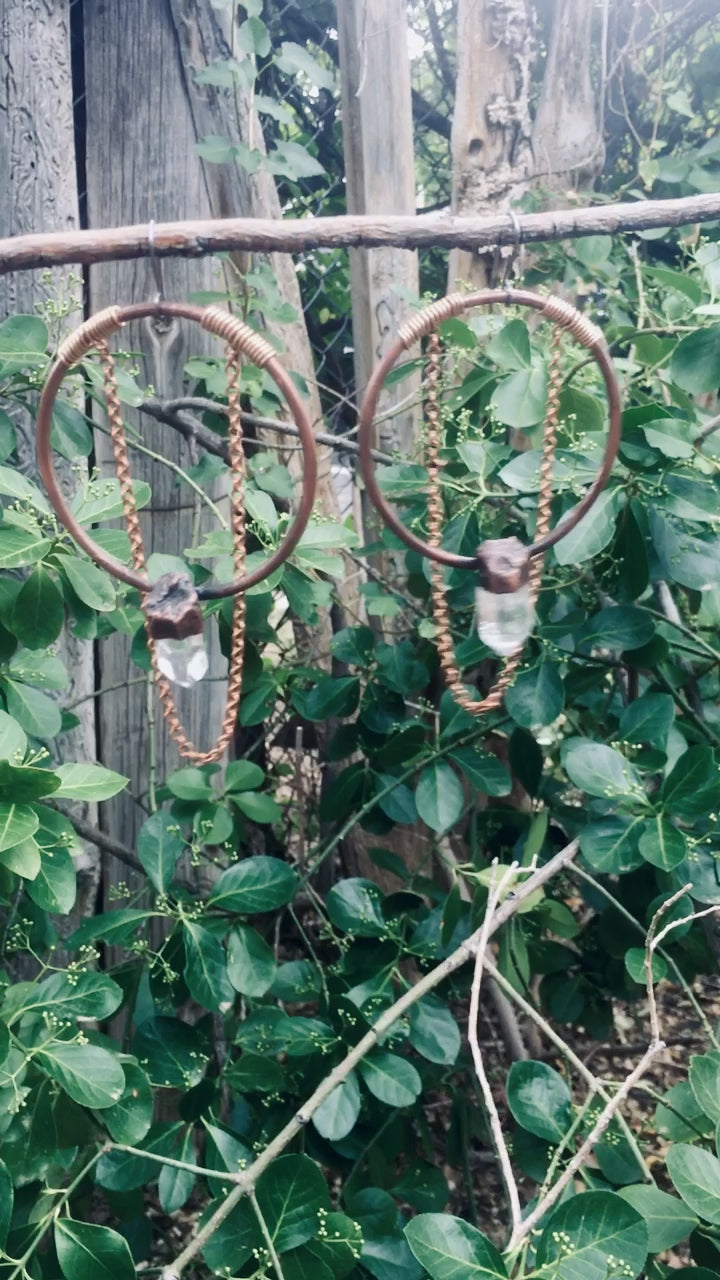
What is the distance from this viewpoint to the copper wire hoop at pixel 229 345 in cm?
79

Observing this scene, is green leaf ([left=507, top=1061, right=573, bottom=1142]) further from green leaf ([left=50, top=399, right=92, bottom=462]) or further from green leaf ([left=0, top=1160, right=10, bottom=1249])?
green leaf ([left=50, top=399, right=92, bottom=462])

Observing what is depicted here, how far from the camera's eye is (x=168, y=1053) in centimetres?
118

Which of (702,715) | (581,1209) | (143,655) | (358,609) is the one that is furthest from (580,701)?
(581,1209)

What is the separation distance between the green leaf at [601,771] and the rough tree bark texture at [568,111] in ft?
3.89

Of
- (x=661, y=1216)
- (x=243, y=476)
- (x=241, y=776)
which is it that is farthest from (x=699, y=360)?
(x=661, y=1216)

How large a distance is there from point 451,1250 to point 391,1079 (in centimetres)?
31

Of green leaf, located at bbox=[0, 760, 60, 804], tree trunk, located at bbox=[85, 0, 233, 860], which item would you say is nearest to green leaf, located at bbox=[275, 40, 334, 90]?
tree trunk, located at bbox=[85, 0, 233, 860]

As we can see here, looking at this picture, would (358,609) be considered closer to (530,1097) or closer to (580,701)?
(580,701)

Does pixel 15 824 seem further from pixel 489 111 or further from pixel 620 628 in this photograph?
pixel 489 111

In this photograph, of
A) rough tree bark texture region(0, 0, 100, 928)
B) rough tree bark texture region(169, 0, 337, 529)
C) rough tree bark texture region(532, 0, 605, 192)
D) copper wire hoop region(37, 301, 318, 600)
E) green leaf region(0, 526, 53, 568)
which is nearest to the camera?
copper wire hoop region(37, 301, 318, 600)

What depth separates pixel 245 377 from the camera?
57.7 inches

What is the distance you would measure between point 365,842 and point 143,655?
0.80 m

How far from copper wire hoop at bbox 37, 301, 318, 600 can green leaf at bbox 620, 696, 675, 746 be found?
53 cm

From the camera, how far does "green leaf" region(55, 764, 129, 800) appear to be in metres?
1.02
